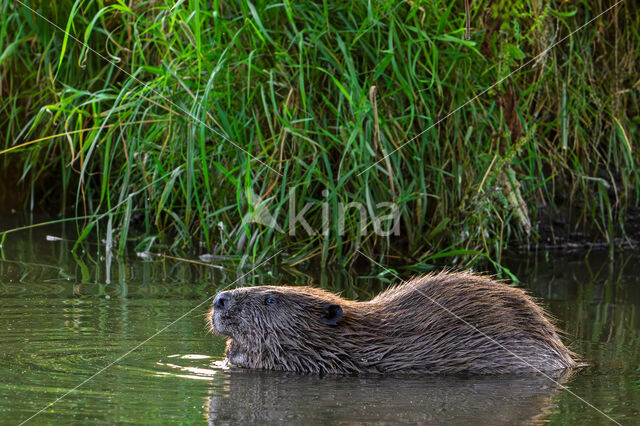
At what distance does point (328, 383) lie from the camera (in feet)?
11.5

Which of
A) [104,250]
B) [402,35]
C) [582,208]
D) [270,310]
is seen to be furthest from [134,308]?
[582,208]

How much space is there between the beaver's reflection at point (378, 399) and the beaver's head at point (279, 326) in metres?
0.11

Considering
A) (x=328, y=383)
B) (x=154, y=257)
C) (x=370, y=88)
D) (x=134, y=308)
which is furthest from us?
(x=154, y=257)

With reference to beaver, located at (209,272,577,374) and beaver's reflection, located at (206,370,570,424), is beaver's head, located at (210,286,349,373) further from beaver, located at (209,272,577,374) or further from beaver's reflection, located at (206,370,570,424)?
beaver's reflection, located at (206,370,570,424)

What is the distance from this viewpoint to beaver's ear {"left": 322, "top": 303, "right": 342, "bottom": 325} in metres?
3.82

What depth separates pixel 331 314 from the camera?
386 cm

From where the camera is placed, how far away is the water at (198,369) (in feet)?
9.70

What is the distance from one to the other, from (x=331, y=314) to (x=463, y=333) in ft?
1.64

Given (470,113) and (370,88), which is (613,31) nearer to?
(470,113)

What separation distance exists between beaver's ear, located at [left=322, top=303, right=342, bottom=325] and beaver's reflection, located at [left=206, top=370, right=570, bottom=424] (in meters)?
0.28

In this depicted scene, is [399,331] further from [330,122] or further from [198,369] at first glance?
[330,122]

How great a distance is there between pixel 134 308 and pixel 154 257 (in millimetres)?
1337

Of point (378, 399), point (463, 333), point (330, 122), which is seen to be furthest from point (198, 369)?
point (330, 122)

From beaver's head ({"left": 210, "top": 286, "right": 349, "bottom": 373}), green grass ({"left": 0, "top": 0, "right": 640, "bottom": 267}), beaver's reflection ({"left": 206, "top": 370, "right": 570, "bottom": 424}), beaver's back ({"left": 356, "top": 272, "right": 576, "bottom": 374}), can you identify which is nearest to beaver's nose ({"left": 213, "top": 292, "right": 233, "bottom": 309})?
beaver's head ({"left": 210, "top": 286, "right": 349, "bottom": 373})
